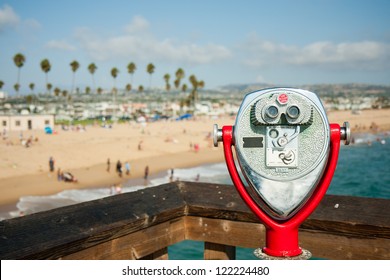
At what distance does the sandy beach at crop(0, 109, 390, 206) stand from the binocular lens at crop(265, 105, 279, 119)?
786 inches

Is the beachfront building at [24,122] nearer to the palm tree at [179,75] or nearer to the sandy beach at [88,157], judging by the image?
the sandy beach at [88,157]

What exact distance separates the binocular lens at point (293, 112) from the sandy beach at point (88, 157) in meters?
20.0

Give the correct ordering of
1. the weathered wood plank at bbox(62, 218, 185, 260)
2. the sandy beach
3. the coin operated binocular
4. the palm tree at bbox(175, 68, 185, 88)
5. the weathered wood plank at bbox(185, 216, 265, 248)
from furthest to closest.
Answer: the palm tree at bbox(175, 68, 185, 88) → the sandy beach → the weathered wood plank at bbox(185, 216, 265, 248) → the weathered wood plank at bbox(62, 218, 185, 260) → the coin operated binocular

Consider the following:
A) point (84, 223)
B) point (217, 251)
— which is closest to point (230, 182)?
point (217, 251)

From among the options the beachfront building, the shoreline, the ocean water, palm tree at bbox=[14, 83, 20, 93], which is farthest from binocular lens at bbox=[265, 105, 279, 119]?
palm tree at bbox=[14, 83, 20, 93]

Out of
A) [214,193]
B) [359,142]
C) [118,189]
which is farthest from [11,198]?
[359,142]

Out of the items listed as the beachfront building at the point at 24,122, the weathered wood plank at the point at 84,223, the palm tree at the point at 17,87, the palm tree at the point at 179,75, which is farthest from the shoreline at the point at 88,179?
the palm tree at the point at 17,87

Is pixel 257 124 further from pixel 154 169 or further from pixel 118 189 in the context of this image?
pixel 154 169

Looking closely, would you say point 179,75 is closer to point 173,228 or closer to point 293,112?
point 173,228

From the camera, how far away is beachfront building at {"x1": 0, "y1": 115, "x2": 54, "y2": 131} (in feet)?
161

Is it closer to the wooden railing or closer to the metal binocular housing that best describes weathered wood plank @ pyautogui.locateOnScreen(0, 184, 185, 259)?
the wooden railing

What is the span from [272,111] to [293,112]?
7cm

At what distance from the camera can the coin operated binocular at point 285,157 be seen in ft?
4.98
